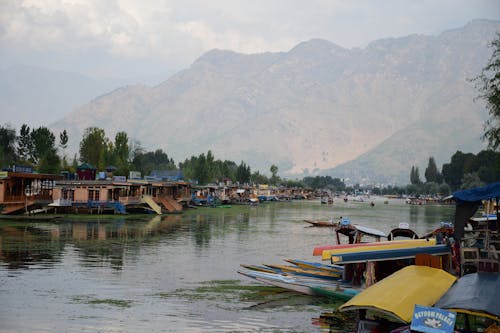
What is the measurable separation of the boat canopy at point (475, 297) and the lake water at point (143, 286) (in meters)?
5.47

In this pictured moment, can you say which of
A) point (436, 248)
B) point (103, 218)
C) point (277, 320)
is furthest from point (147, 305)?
→ point (103, 218)

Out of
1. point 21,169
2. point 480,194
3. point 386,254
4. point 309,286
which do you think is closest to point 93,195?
point 21,169

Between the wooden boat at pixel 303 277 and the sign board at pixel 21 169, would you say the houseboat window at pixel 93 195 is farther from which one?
the wooden boat at pixel 303 277

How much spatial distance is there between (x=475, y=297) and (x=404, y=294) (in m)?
1.47

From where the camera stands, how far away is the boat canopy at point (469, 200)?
717 inches

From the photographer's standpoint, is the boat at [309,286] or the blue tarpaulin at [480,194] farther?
the boat at [309,286]

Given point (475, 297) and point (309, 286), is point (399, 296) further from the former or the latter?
point (309, 286)

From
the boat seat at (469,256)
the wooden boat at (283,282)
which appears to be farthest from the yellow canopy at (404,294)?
the wooden boat at (283,282)

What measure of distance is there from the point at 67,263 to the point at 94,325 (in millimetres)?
13510

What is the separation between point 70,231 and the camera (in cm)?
4844

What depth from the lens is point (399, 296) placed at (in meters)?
13.7

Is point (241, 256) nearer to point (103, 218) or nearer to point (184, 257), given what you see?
point (184, 257)

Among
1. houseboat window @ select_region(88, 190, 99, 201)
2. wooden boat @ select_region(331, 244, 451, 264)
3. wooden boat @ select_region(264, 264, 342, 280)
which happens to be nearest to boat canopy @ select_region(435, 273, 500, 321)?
wooden boat @ select_region(331, 244, 451, 264)

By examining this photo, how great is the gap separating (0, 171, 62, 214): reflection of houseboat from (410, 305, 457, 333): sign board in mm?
51747
